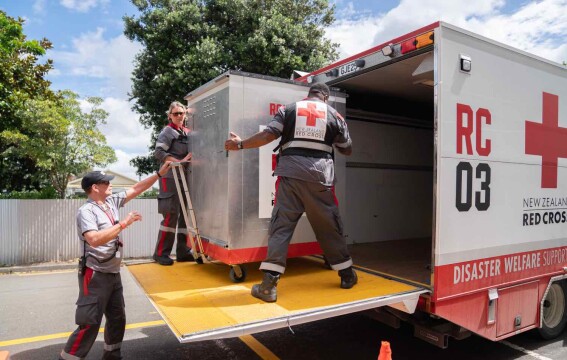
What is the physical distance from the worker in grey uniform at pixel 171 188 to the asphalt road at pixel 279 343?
3.24 feet

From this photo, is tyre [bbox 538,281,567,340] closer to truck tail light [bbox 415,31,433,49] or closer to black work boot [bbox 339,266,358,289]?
black work boot [bbox 339,266,358,289]

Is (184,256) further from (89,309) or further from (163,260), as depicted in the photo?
(89,309)

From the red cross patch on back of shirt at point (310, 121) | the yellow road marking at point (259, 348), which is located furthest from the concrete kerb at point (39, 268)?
the red cross patch on back of shirt at point (310, 121)

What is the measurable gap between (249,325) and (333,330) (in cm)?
263

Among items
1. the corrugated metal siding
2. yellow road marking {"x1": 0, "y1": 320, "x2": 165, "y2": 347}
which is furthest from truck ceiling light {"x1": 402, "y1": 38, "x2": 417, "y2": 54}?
the corrugated metal siding

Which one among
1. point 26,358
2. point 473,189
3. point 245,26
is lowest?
point 26,358

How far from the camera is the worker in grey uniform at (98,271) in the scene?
3.27m

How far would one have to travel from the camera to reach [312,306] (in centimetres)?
309

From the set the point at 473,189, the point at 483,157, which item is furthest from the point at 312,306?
the point at 483,157

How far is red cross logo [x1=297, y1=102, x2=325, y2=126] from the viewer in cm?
345

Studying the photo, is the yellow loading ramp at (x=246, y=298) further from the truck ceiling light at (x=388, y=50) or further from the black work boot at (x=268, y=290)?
the truck ceiling light at (x=388, y=50)

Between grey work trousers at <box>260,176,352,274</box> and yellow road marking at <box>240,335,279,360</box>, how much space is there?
1.34 metres

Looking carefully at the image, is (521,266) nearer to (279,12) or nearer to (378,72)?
(378,72)

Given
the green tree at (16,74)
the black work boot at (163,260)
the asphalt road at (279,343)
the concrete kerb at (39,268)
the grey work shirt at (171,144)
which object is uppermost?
the green tree at (16,74)
